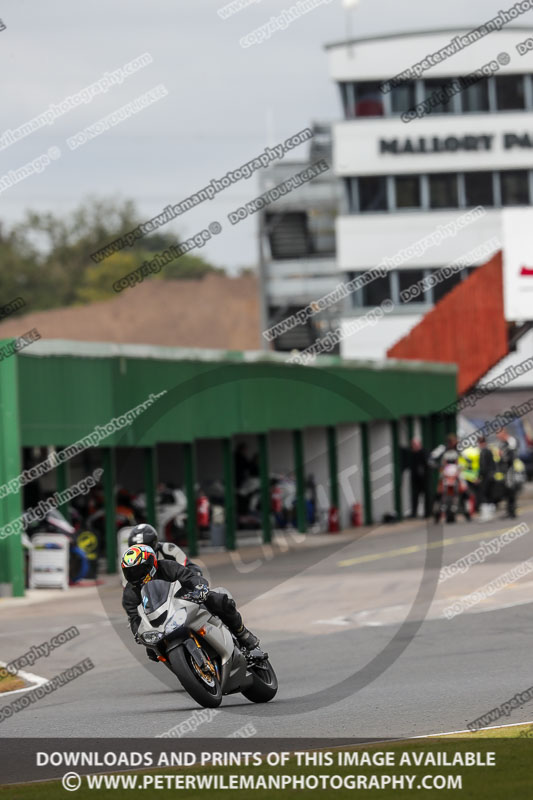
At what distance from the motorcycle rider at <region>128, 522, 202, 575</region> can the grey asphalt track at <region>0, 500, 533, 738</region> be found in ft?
3.93

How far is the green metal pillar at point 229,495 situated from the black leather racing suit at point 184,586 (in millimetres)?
17454

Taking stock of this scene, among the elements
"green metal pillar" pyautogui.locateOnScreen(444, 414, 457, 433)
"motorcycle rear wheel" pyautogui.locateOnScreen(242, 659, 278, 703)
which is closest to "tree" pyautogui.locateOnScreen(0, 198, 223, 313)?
"green metal pillar" pyautogui.locateOnScreen(444, 414, 457, 433)

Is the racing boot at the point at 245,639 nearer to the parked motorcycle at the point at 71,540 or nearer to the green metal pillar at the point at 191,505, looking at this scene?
the parked motorcycle at the point at 71,540

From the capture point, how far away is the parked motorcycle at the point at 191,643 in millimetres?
10961

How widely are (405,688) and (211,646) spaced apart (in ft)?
6.82

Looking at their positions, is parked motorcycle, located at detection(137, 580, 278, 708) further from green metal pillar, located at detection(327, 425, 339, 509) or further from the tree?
the tree

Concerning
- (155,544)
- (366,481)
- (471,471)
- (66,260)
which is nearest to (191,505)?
Result: (366,481)

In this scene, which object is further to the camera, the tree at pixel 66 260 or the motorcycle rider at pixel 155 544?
the tree at pixel 66 260

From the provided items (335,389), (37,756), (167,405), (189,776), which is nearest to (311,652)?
(37,756)

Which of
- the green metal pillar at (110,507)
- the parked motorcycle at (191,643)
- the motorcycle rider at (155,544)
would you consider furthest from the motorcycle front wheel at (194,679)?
the green metal pillar at (110,507)

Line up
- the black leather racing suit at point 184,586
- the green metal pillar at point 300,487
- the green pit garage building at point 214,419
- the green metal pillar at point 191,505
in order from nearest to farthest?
the black leather racing suit at point 184,586
the green pit garage building at point 214,419
the green metal pillar at point 191,505
the green metal pillar at point 300,487

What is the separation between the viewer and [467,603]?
744 inches

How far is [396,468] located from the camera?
3622cm

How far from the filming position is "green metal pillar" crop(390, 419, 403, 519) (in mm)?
35938
